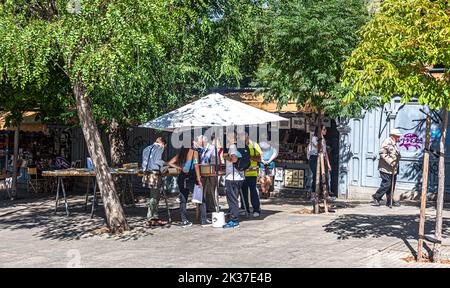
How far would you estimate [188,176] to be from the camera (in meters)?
13.3

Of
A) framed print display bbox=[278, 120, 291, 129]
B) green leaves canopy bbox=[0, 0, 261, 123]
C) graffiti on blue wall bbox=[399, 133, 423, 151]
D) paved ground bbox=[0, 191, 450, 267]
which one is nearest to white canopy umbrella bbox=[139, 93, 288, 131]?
green leaves canopy bbox=[0, 0, 261, 123]

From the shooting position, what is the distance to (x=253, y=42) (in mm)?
19172

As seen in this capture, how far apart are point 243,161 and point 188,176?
3.69 ft

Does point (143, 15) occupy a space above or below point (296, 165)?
above

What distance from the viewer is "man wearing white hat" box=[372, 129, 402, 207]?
15.9 m

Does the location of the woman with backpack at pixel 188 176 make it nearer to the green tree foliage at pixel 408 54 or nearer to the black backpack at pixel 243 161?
the black backpack at pixel 243 161

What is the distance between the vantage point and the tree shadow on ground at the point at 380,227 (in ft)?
38.3

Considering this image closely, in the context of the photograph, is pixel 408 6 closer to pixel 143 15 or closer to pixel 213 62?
pixel 143 15

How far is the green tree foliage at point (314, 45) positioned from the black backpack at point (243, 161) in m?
1.47

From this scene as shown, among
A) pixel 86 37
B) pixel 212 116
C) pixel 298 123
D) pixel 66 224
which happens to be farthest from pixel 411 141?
pixel 86 37

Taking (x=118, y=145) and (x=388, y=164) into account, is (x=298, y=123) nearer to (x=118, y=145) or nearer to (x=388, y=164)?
(x=388, y=164)

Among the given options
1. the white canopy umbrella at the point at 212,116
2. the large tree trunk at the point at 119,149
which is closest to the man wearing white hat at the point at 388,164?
the white canopy umbrella at the point at 212,116

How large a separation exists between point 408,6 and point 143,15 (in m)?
4.30

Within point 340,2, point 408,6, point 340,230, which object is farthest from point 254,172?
point 408,6
